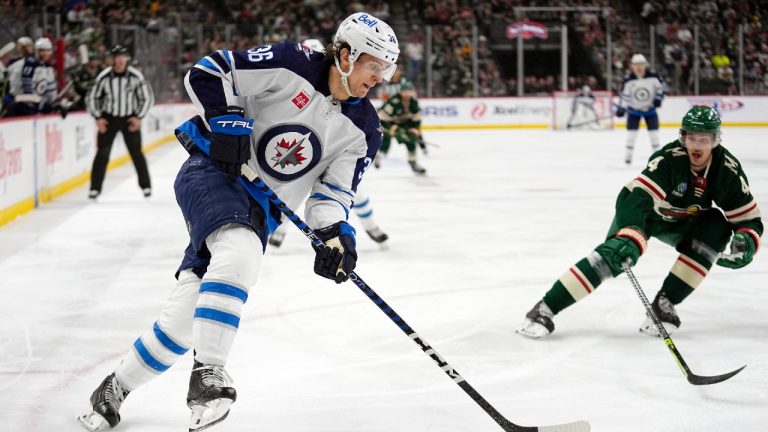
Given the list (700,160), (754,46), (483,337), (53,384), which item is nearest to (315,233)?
(53,384)

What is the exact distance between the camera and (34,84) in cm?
827

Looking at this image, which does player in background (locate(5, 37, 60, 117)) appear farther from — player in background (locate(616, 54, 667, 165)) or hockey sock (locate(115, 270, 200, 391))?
player in background (locate(616, 54, 667, 165))

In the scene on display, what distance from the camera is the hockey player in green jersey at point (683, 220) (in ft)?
10.5

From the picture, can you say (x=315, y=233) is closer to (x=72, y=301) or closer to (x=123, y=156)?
(x=72, y=301)

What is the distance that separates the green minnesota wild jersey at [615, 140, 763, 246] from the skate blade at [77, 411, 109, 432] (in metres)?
1.81

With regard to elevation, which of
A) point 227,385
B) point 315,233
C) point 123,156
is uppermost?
point 315,233

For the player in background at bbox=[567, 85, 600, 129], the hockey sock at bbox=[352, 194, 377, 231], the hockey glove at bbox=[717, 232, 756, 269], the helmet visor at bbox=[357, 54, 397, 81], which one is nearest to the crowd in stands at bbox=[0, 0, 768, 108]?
the player in background at bbox=[567, 85, 600, 129]

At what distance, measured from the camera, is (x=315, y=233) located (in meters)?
2.44

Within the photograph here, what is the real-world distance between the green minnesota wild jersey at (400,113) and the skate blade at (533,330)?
6674mm

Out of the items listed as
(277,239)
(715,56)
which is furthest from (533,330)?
(715,56)

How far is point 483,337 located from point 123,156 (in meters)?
8.53

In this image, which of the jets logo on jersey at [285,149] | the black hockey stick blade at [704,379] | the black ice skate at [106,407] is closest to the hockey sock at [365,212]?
the black hockey stick blade at [704,379]

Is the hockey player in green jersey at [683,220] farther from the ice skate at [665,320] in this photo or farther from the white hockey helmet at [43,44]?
the white hockey helmet at [43,44]

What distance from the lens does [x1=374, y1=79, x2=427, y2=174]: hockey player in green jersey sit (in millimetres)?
9898
